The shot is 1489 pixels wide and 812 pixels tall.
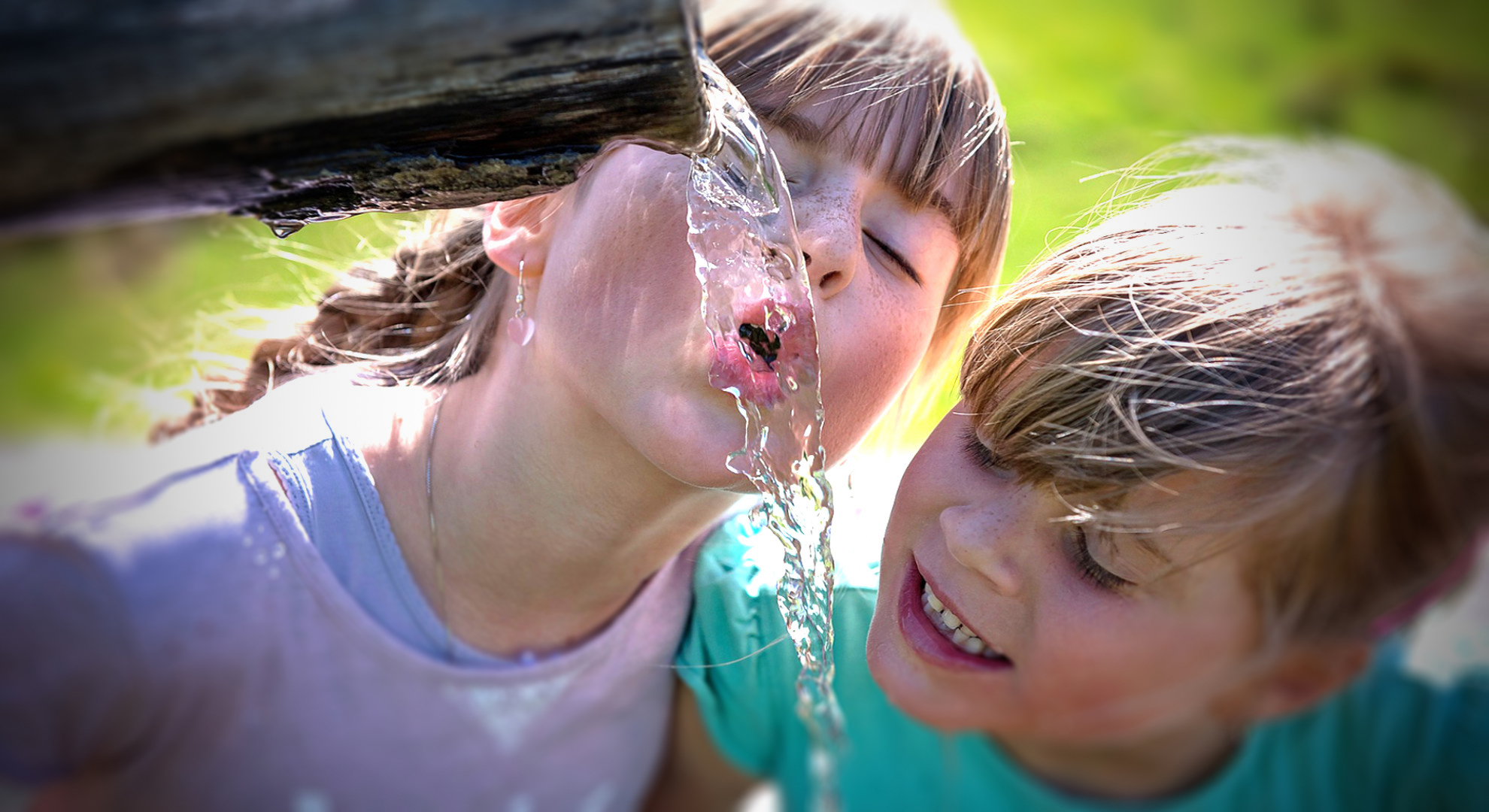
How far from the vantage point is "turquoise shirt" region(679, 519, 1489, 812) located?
158cm

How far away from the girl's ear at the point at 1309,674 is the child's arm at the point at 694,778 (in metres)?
0.95

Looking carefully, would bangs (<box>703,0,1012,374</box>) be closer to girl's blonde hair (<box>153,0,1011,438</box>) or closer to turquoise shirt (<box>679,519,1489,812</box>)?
girl's blonde hair (<box>153,0,1011,438</box>)

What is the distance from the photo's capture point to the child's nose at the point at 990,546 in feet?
4.88

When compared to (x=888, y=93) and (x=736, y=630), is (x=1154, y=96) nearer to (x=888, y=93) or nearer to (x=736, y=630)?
(x=888, y=93)

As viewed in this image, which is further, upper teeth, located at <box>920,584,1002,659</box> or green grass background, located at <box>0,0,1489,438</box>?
green grass background, located at <box>0,0,1489,438</box>

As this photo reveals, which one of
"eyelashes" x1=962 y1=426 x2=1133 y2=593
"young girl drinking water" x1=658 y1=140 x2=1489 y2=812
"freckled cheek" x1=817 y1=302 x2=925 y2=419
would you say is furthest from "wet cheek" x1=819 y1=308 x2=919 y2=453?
"eyelashes" x1=962 y1=426 x2=1133 y2=593

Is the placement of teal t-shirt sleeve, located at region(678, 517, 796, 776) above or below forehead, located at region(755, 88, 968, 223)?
below

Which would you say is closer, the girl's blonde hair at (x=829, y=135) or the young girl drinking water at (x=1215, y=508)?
the young girl drinking water at (x=1215, y=508)

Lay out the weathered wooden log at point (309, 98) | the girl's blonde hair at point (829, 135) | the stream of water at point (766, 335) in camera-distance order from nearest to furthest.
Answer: the weathered wooden log at point (309, 98) → the stream of water at point (766, 335) → the girl's blonde hair at point (829, 135)

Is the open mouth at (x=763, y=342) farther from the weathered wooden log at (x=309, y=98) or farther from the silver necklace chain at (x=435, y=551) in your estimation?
the silver necklace chain at (x=435, y=551)

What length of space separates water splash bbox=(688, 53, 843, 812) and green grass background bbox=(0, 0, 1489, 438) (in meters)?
2.45

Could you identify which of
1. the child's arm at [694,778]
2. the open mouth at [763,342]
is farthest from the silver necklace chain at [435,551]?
the open mouth at [763,342]

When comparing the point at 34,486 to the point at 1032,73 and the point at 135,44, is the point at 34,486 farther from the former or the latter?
the point at 1032,73

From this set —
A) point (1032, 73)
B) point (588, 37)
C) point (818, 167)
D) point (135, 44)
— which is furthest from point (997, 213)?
point (1032, 73)
